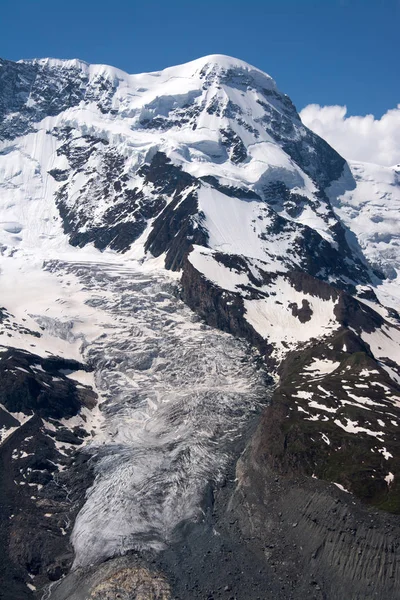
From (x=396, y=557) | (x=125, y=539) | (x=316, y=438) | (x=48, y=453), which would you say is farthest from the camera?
(x=48, y=453)

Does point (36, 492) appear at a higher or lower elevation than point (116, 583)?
lower

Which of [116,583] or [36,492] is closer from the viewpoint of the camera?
[116,583]

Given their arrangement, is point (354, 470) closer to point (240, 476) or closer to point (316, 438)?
point (316, 438)

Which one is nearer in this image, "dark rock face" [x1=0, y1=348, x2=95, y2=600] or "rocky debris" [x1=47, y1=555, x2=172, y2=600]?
"rocky debris" [x1=47, y1=555, x2=172, y2=600]

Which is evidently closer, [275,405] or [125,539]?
[125,539]

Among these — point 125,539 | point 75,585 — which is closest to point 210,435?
point 125,539

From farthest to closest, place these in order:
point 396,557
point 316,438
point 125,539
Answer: point 316,438 < point 125,539 < point 396,557

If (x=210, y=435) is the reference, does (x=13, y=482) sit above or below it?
below

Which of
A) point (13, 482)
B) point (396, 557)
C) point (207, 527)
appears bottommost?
point (13, 482)

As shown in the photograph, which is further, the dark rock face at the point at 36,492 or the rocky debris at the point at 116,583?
the dark rock face at the point at 36,492

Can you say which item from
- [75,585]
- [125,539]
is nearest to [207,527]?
[125,539]
